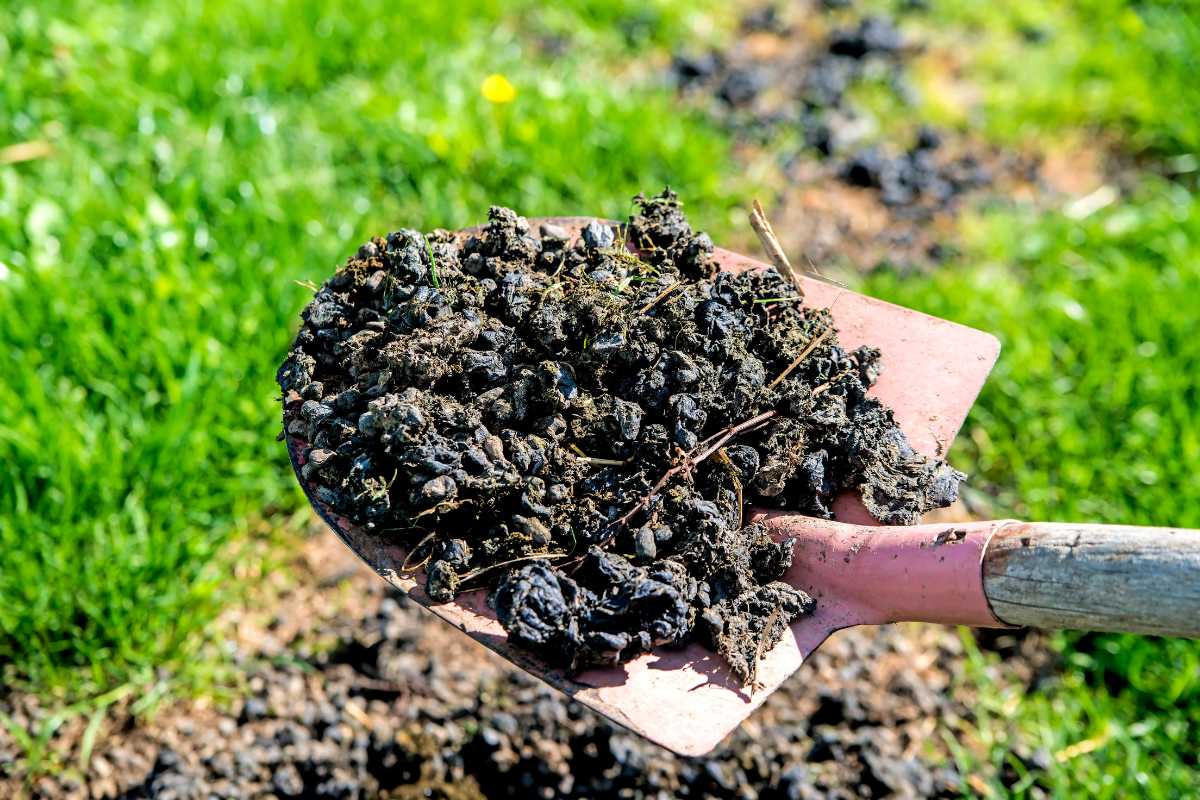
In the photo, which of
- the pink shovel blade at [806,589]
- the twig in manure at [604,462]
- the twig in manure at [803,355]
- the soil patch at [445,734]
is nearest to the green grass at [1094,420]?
the soil patch at [445,734]

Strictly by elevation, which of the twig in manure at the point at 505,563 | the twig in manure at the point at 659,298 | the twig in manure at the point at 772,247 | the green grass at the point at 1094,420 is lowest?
the green grass at the point at 1094,420

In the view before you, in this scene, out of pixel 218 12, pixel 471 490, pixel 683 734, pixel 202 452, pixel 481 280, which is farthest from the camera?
pixel 218 12

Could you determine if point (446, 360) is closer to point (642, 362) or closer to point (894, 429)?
point (642, 362)

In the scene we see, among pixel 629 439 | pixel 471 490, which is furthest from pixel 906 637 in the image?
pixel 471 490

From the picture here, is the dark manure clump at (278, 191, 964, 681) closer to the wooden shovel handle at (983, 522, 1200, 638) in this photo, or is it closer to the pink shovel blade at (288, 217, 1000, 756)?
the pink shovel blade at (288, 217, 1000, 756)

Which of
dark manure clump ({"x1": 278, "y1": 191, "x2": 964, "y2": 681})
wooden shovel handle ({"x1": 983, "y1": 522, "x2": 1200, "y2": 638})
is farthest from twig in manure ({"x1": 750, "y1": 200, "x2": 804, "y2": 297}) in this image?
wooden shovel handle ({"x1": 983, "y1": 522, "x2": 1200, "y2": 638})

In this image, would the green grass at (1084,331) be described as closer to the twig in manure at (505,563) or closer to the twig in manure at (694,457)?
the twig in manure at (694,457)

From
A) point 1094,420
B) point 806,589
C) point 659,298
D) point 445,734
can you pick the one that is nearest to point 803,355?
point 659,298
